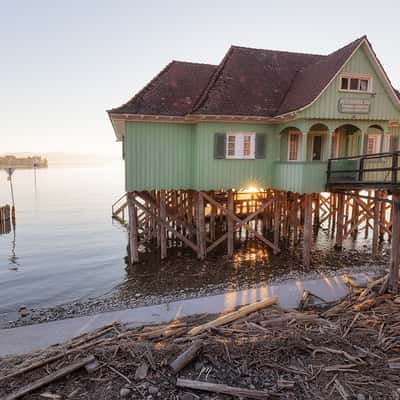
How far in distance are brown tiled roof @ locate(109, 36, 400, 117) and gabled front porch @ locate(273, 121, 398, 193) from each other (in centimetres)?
150

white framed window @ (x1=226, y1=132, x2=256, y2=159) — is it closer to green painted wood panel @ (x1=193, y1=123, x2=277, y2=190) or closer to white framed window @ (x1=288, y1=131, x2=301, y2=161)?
green painted wood panel @ (x1=193, y1=123, x2=277, y2=190)

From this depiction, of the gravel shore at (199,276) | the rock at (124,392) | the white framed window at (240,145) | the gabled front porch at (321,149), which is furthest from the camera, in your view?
the white framed window at (240,145)

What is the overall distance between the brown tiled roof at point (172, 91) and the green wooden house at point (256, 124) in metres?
0.05

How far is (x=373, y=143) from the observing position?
1377cm

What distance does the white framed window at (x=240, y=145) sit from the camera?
42.9 feet

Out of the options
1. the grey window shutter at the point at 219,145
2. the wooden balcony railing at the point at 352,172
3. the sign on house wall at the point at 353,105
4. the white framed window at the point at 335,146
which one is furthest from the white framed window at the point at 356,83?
the grey window shutter at the point at 219,145

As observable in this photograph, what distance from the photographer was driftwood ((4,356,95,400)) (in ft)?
14.4

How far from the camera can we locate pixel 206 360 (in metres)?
5.07

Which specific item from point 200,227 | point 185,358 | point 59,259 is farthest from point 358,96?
point 59,259

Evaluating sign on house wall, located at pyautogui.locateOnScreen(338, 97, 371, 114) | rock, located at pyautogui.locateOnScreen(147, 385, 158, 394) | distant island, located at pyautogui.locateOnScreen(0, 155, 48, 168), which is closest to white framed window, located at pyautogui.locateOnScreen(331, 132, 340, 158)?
sign on house wall, located at pyautogui.locateOnScreen(338, 97, 371, 114)

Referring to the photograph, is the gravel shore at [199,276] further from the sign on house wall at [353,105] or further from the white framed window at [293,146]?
the sign on house wall at [353,105]

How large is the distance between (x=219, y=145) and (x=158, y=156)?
9.30 ft

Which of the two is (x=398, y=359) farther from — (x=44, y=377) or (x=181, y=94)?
(x=181, y=94)

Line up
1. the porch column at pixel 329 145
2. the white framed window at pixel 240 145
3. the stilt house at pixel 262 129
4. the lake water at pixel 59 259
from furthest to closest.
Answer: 1. the white framed window at pixel 240 145
2. the porch column at pixel 329 145
3. the stilt house at pixel 262 129
4. the lake water at pixel 59 259
